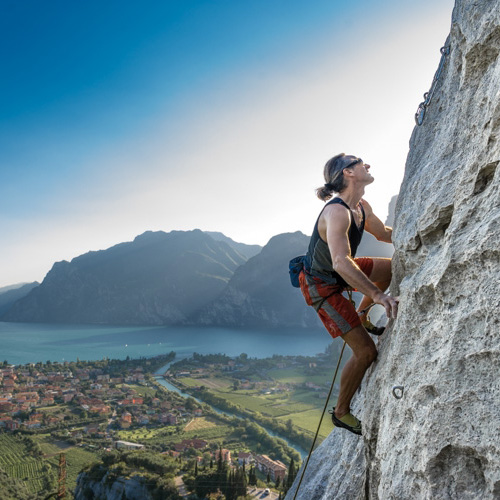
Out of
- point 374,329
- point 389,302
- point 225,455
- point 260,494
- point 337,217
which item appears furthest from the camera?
point 225,455

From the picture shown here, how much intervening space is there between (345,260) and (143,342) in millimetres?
119051

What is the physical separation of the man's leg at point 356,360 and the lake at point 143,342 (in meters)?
90.8

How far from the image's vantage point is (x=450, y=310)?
8.04ft

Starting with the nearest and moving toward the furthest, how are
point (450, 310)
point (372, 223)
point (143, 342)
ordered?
1. point (450, 310)
2. point (372, 223)
3. point (143, 342)

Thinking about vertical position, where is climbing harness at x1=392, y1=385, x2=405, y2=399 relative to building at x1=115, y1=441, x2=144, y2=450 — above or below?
above

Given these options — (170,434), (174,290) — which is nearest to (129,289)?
(174,290)

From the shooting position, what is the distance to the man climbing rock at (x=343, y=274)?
311cm

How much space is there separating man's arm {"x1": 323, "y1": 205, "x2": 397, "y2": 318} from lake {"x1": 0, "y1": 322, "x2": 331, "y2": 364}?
300ft

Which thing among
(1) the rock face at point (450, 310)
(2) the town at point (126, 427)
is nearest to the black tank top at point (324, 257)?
(1) the rock face at point (450, 310)

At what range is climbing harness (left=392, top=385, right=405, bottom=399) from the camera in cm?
273

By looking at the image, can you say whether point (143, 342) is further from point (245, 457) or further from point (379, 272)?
point (379, 272)

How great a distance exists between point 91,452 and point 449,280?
44635 millimetres

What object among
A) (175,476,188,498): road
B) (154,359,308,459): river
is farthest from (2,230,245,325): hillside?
(175,476,188,498): road

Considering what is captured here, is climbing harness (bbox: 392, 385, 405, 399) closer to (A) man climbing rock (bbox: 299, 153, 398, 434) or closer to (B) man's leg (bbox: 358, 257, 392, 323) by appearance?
(A) man climbing rock (bbox: 299, 153, 398, 434)
